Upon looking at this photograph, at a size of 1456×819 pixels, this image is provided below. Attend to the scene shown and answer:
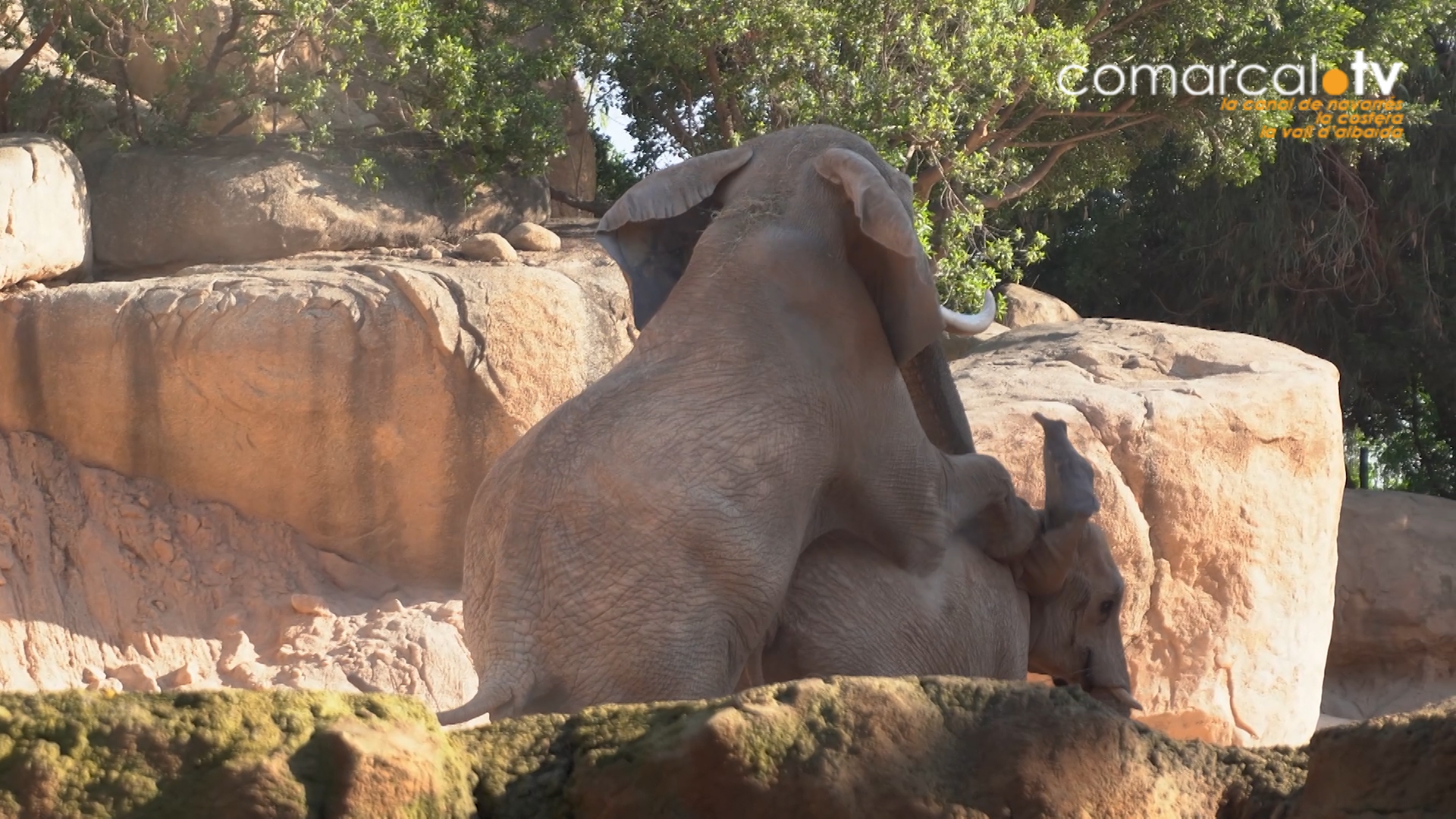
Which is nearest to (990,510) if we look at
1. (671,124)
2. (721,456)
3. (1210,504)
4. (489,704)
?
(721,456)

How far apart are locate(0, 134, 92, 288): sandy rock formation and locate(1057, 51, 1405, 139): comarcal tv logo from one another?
6105mm

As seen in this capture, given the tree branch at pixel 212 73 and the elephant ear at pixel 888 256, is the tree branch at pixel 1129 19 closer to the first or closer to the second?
the tree branch at pixel 212 73

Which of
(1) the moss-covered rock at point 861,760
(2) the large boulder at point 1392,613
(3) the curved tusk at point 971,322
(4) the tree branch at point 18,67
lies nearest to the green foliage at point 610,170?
(4) the tree branch at point 18,67

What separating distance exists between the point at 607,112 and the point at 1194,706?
670 cm

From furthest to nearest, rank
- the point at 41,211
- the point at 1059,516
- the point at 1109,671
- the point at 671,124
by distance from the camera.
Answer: the point at 671,124 → the point at 41,211 → the point at 1109,671 → the point at 1059,516

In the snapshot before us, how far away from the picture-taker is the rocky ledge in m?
2.06

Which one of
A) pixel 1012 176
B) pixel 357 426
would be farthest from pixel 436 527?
pixel 1012 176

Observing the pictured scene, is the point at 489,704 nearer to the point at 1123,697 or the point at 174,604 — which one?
the point at 1123,697

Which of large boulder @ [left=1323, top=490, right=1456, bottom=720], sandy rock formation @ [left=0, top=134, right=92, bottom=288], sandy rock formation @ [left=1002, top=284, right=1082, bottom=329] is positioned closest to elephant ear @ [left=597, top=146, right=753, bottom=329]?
sandy rock formation @ [left=0, top=134, right=92, bottom=288]

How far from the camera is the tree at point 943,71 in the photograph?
1074cm

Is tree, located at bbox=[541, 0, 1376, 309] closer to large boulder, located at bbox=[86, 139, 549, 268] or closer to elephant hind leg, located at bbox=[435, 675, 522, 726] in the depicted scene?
large boulder, located at bbox=[86, 139, 549, 268]

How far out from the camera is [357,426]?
29.7ft

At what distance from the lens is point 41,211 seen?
30.6 ft

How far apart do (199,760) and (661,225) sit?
2.88m
